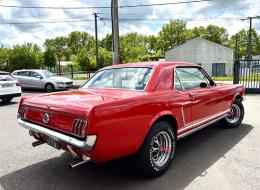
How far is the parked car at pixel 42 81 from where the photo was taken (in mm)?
16625

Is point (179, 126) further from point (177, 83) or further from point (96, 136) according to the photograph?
point (96, 136)

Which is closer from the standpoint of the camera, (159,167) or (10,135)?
(159,167)

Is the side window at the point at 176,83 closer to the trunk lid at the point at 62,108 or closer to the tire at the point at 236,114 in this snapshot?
the trunk lid at the point at 62,108

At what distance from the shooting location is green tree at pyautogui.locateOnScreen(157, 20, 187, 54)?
7656 cm

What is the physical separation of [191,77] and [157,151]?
1.75 metres

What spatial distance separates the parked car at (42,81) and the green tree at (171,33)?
6236cm

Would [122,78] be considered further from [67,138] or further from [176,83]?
[67,138]

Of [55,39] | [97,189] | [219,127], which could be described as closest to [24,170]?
[97,189]

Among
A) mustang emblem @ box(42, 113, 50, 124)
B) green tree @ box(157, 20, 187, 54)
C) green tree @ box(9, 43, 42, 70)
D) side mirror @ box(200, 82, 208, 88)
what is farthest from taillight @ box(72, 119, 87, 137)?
green tree @ box(157, 20, 187, 54)

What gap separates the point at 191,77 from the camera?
524cm

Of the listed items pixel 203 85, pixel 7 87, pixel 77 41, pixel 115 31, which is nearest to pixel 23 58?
pixel 115 31

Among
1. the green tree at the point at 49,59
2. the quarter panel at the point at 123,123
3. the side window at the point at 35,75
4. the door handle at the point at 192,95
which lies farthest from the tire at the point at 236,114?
the green tree at the point at 49,59

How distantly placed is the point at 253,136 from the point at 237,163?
1727 millimetres

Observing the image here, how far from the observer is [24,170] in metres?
4.32
